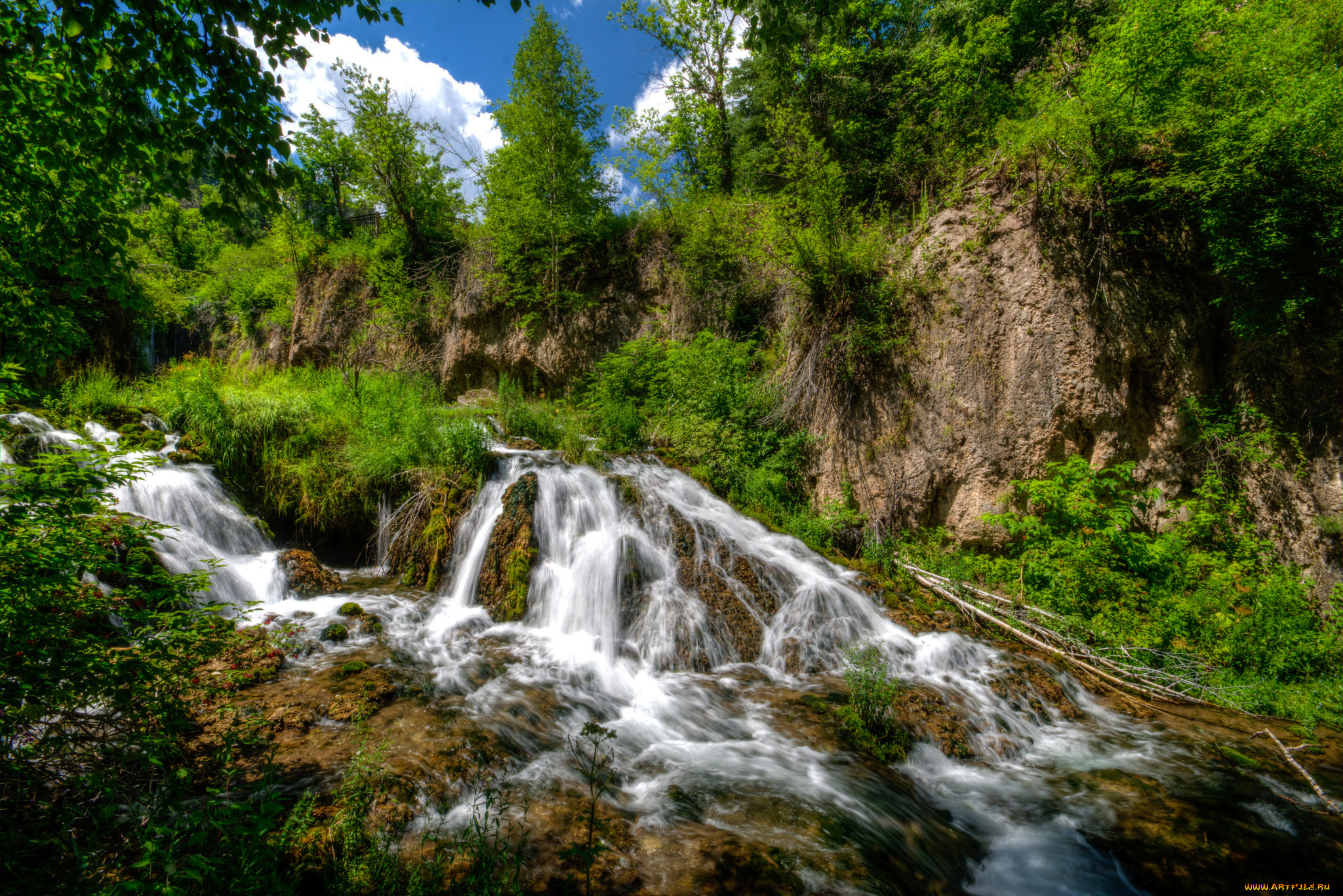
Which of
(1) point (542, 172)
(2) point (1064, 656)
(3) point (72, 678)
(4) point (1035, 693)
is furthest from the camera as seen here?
(1) point (542, 172)

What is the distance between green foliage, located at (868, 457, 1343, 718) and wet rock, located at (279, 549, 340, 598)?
7769mm

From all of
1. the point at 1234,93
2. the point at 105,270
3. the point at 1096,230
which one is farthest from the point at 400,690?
the point at 1234,93

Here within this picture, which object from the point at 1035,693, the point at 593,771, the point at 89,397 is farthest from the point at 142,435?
the point at 1035,693

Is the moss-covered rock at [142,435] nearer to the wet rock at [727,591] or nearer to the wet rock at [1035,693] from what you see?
the wet rock at [727,591]

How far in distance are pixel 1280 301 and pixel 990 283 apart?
10.2ft

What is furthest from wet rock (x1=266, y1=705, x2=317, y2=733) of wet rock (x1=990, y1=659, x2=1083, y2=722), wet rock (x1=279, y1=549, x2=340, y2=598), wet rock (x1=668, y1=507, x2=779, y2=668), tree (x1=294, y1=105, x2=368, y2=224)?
tree (x1=294, y1=105, x2=368, y2=224)

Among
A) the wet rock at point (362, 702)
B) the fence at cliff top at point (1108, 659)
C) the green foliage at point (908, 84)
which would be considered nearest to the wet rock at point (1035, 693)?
the fence at cliff top at point (1108, 659)

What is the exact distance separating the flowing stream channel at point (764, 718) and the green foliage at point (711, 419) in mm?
994

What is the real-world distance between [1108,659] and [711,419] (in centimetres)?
632

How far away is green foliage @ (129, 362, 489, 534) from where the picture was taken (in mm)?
7422

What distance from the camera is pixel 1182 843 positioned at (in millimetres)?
3105

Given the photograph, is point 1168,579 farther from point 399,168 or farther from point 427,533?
point 399,168

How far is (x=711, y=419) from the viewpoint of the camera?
9094 mm

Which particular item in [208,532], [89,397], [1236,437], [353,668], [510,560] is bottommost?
[353,668]
